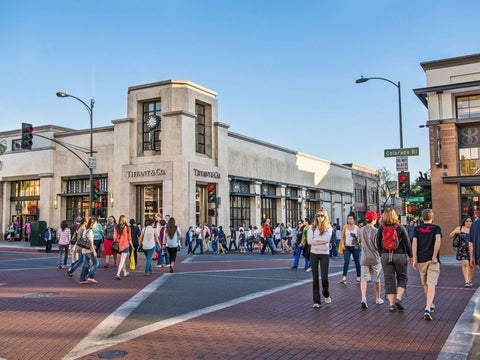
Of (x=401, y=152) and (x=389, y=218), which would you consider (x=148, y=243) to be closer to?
(x=389, y=218)

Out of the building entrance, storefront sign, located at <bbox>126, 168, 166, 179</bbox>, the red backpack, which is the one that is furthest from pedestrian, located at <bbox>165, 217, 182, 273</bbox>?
the building entrance

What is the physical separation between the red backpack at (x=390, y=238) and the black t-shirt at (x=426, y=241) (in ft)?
1.20

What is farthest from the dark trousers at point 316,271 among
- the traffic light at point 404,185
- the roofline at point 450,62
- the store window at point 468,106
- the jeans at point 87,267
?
the roofline at point 450,62

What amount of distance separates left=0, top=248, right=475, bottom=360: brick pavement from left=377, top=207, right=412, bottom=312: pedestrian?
0.36 metres

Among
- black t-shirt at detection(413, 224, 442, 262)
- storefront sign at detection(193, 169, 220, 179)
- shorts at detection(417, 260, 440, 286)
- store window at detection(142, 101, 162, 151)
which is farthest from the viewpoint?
store window at detection(142, 101, 162, 151)

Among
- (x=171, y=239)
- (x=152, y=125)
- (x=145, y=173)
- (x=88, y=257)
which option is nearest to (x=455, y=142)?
(x=171, y=239)

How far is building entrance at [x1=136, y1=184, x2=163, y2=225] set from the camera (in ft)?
110

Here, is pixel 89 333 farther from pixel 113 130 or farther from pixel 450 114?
pixel 113 130

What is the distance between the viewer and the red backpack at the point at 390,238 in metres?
8.12

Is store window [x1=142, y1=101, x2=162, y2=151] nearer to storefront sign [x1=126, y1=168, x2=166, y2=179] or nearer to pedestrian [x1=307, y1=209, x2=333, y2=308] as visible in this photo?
storefront sign [x1=126, y1=168, x2=166, y2=179]

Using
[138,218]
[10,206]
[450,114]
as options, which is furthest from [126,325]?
[10,206]

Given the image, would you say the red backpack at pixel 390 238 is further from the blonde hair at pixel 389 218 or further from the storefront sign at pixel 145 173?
the storefront sign at pixel 145 173

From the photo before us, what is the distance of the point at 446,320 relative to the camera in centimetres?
755

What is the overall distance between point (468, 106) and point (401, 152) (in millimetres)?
6358
